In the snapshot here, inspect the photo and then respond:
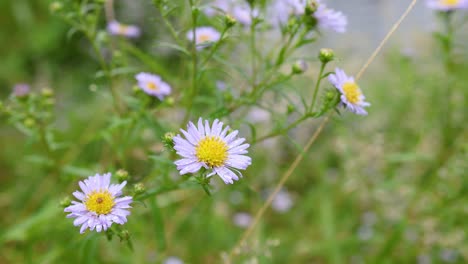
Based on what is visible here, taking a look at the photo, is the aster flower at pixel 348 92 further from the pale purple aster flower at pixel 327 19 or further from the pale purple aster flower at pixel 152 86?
the pale purple aster flower at pixel 152 86

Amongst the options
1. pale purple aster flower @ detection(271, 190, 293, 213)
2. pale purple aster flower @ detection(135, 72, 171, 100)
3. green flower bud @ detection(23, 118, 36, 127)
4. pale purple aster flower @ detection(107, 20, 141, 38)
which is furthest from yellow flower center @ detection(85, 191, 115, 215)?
pale purple aster flower @ detection(271, 190, 293, 213)

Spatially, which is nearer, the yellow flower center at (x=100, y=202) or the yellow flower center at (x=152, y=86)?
the yellow flower center at (x=100, y=202)

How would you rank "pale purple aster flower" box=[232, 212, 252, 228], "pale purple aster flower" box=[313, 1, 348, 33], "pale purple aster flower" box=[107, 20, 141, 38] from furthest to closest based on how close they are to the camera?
"pale purple aster flower" box=[232, 212, 252, 228] < "pale purple aster flower" box=[107, 20, 141, 38] < "pale purple aster flower" box=[313, 1, 348, 33]

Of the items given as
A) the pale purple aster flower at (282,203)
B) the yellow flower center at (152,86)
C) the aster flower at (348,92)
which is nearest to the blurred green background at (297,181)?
the pale purple aster flower at (282,203)

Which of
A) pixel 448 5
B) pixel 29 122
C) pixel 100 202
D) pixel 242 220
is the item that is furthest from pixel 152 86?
pixel 448 5

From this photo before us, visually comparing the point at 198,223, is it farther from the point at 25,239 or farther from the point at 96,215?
the point at 96,215

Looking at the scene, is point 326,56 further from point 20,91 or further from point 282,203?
point 282,203

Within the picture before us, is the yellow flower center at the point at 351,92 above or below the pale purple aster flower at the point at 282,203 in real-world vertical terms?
below

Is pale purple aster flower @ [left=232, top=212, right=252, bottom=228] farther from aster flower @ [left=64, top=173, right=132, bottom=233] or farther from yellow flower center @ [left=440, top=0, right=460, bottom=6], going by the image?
aster flower @ [left=64, top=173, right=132, bottom=233]
